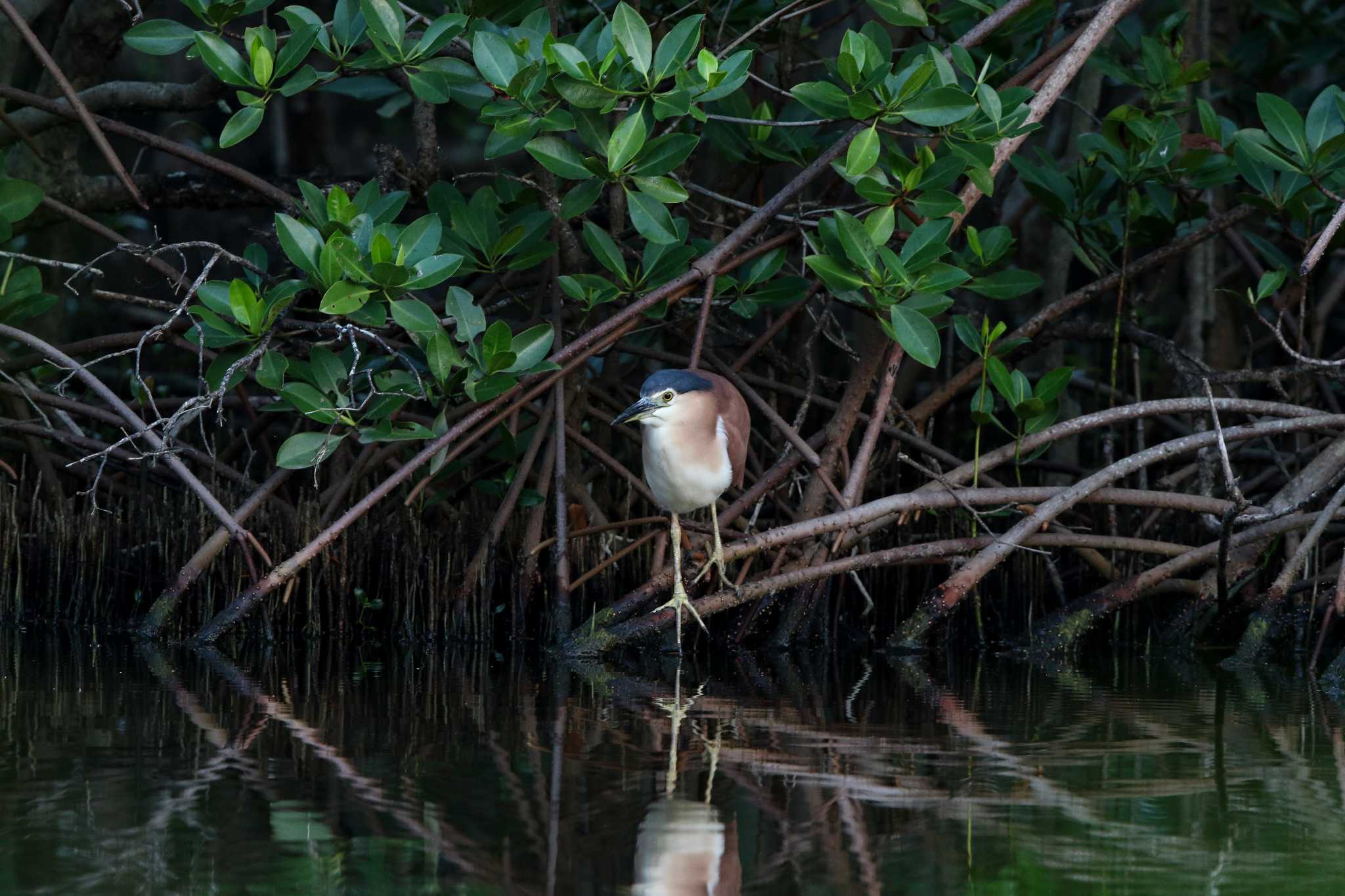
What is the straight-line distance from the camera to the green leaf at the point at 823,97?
374 cm

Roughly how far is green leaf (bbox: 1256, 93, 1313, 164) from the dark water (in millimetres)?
1530

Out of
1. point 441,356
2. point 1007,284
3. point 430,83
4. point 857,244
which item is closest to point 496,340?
point 441,356

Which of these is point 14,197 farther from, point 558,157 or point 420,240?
point 558,157

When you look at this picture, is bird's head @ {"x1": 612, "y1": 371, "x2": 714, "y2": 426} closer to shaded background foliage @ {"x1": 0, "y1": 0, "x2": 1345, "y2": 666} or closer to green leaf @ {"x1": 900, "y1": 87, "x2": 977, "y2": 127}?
shaded background foliage @ {"x1": 0, "y1": 0, "x2": 1345, "y2": 666}

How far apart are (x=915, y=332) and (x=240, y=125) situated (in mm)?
1768

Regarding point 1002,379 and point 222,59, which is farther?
point 1002,379

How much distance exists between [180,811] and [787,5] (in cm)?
306

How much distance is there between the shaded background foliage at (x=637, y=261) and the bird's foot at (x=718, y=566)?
34 cm

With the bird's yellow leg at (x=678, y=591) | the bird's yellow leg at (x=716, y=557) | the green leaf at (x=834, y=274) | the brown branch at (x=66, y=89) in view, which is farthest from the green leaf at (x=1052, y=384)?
the brown branch at (x=66, y=89)

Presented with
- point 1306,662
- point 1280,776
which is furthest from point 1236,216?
point 1280,776

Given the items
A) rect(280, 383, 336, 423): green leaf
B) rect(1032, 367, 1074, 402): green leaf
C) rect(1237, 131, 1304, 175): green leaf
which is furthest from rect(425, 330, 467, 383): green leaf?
rect(1237, 131, 1304, 175): green leaf

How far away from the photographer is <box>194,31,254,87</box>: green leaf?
371 centimetres

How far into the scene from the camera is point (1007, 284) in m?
4.54

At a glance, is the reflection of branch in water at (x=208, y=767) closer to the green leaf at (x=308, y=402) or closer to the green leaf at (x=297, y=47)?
the green leaf at (x=308, y=402)
